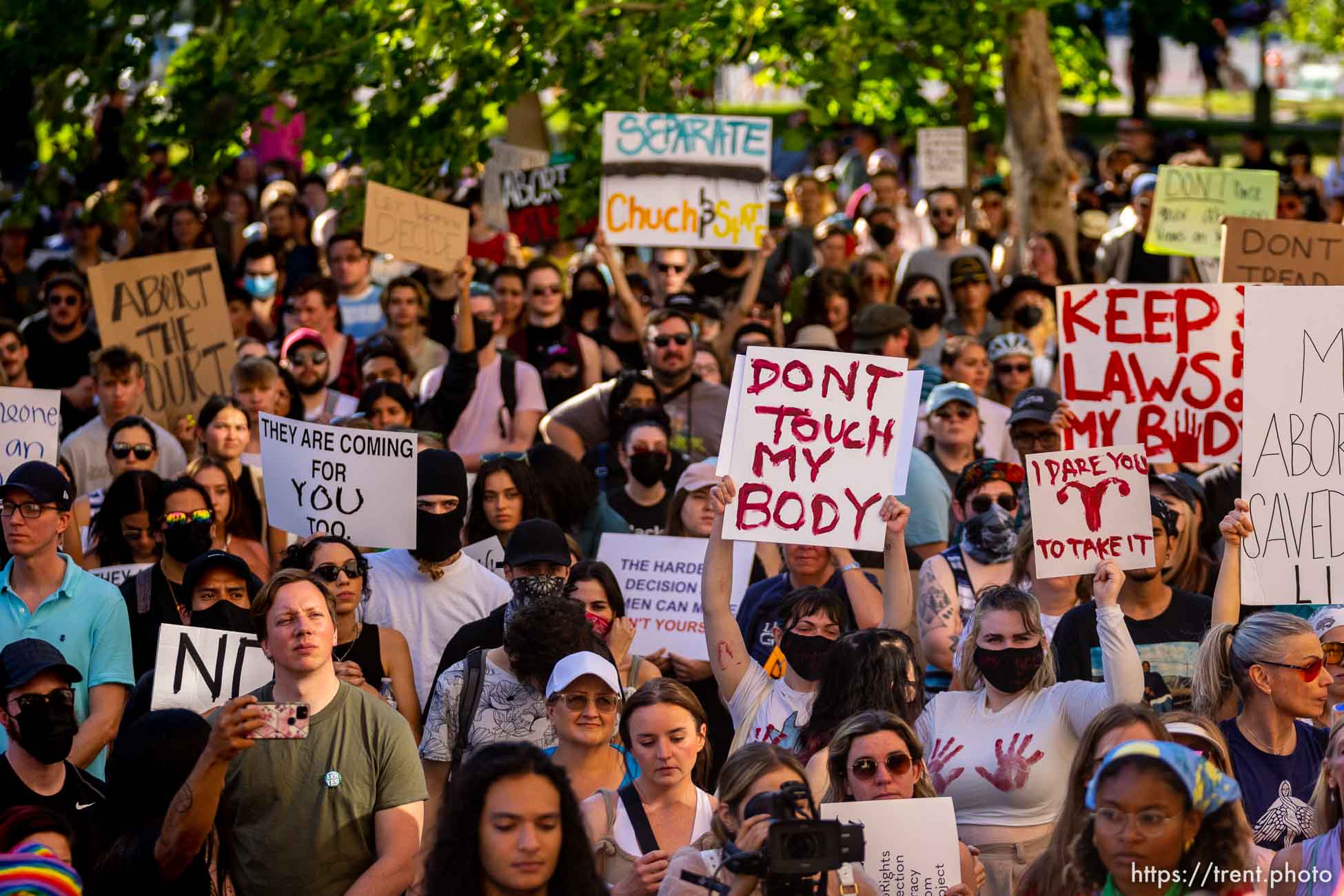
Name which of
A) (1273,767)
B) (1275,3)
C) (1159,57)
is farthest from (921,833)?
(1275,3)

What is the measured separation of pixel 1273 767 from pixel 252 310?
338 inches

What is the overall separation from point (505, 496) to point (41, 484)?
1.91m

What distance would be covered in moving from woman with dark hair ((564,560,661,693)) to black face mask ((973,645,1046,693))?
4.07 ft

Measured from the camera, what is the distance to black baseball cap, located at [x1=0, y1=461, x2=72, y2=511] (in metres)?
6.98

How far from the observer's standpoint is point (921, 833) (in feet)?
17.9

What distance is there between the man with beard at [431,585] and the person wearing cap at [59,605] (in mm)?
941

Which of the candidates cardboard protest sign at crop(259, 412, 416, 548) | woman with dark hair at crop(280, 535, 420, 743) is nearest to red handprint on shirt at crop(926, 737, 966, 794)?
woman with dark hair at crop(280, 535, 420, 743)

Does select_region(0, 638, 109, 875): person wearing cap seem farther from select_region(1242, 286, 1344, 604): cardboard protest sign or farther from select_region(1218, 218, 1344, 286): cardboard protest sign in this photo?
select_region(1218, 218, 1344, 286): cardboard protest sign

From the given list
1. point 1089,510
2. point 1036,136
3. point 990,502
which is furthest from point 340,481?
point 1036,136

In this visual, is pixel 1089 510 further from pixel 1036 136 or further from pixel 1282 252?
pixel 1036 136

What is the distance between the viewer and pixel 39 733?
5.75m

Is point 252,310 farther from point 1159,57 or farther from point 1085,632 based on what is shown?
point 1159,57

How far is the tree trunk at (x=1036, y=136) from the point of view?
15133 mm

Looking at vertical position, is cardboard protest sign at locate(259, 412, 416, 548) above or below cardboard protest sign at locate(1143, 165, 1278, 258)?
below
